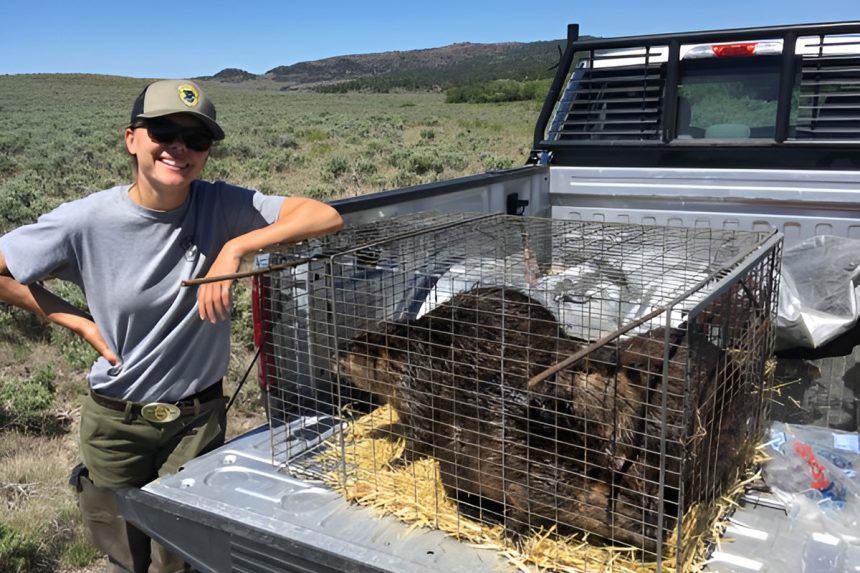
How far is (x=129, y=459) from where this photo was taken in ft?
10.7

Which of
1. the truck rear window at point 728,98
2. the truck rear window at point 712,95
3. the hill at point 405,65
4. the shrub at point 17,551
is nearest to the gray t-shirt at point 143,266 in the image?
the shrub at point 17,551

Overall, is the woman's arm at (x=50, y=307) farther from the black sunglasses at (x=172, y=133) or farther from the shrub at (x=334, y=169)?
the shrub at (x=334, y=169)

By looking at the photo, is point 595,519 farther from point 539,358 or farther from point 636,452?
point 539,358

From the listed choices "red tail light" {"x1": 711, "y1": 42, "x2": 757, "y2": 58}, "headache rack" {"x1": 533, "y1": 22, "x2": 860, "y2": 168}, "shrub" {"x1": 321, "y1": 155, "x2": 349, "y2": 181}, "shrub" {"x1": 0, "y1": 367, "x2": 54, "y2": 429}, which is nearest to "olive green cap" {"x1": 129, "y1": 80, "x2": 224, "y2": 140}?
"headache rack" {"x1": 533, "y1": 22, "x2": 860, "y2": 168}

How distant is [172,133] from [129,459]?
1390 millimetres

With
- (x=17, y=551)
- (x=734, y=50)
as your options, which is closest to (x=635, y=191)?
(x=734, y=50)

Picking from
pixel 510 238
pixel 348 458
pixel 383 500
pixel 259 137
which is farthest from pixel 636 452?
pixel 259 137

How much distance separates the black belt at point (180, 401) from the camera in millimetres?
3164

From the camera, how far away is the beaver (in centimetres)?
230

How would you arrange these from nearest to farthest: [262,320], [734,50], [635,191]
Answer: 1. [262,320]
2. [635,191]
3. [734,50]

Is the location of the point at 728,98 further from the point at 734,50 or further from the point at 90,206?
the point at 90,206

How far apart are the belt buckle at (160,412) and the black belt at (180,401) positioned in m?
0.02

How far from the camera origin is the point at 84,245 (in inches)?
119

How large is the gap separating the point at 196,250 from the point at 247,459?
2.89ft
